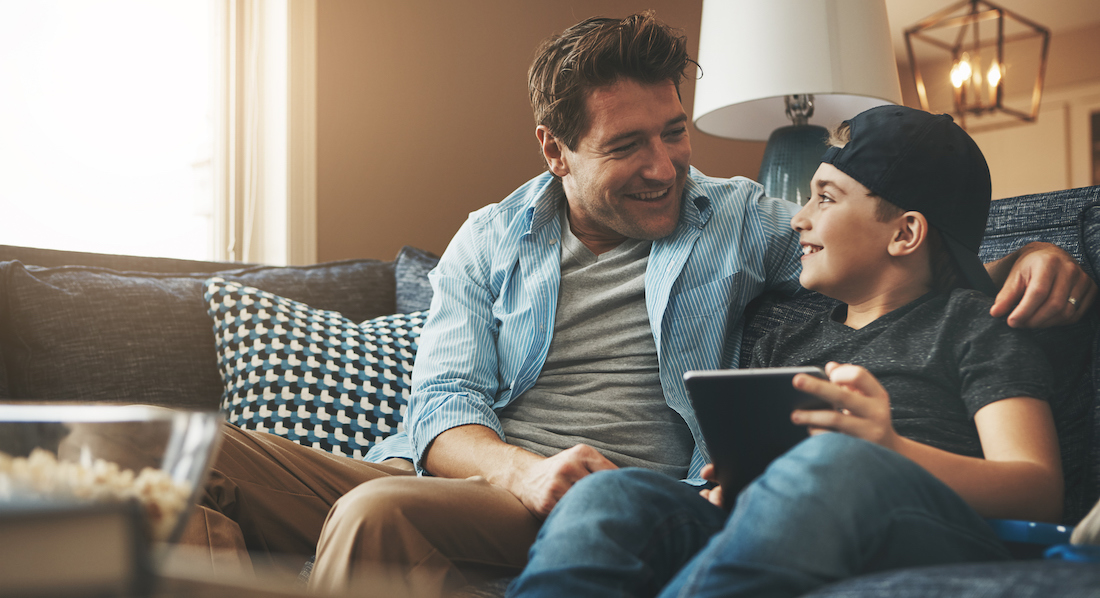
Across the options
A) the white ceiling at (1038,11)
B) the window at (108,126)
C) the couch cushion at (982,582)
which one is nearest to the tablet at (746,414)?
the couch cushion at (982,582)

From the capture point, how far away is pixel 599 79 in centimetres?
138

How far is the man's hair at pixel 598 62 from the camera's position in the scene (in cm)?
137

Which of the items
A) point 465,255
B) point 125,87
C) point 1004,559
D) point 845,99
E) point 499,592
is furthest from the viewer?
point 125,87

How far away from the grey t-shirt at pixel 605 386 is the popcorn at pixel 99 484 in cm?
79

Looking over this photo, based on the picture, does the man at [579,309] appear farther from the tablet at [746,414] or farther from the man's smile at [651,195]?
the tablet at [746,414]

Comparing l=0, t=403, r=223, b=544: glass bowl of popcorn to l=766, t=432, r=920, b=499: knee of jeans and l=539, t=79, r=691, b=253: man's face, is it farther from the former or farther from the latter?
l=539, t=79, r=691, b=253: man's face

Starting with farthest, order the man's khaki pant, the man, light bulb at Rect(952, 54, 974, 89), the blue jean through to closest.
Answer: light bulb at Rect(952, 54, 974, 89)
the man
the man's khaki pant
the blue jean

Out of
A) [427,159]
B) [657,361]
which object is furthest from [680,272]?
[427,159]

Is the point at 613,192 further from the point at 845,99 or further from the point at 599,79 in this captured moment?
the point at 845,99

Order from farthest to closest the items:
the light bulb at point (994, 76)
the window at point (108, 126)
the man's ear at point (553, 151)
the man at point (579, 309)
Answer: the light bulb at point (994, 76), the window at point (108, 126), the man's ear at point (553, 151), the man at point (579, 309)

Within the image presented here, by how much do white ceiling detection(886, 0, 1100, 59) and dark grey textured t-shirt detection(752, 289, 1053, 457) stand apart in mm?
4127

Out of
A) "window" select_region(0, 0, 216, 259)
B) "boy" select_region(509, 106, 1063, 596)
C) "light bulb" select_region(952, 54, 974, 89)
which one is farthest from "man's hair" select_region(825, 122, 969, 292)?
"light bulb" select_region(952, 54, 974, 89)

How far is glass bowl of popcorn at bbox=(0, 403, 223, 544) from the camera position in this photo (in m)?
0.48

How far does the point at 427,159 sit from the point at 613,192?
1163 mm
